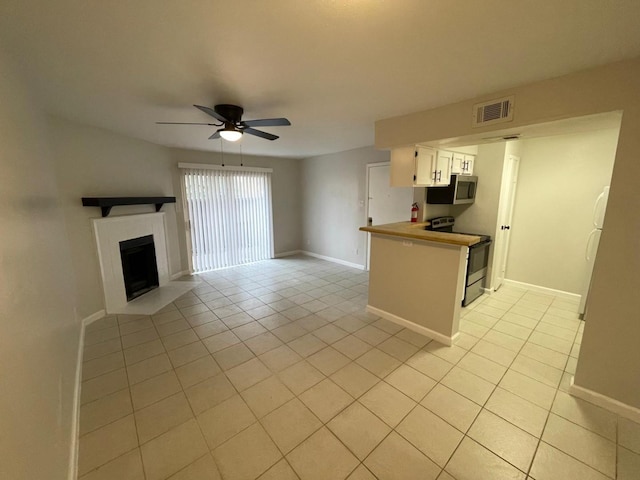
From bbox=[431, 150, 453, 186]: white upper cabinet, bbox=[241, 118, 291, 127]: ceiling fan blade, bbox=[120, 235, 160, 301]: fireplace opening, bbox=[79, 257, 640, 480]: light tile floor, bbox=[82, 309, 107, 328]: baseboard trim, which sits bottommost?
bbox=[79, 257, 640, 480]: light tile floor

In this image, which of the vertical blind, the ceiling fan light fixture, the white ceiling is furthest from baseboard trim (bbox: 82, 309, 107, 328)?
the ceiling fan light fixture

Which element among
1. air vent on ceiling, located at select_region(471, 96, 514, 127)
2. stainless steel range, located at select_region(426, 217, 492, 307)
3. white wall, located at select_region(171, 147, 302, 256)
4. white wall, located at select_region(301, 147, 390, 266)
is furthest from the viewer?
white wall, located at select_region(171, 147, 302, 256)

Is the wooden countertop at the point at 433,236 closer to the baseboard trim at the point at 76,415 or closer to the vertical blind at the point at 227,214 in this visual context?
the baseboard trim at the point at 76,415

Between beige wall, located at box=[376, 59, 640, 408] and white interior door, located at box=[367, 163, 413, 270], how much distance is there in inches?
94.0

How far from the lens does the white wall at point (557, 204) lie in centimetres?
329

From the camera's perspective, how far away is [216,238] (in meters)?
5.31

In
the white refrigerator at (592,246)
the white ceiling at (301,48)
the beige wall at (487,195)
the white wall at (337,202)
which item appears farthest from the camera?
the white wall at (337,202)

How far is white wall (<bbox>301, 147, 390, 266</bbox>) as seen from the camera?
16.7 feet

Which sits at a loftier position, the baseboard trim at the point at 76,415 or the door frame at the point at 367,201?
the door frame at the point at 367,201

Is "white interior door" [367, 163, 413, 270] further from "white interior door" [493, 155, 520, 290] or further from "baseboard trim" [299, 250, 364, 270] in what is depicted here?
"white interior door" [493, 155, 520, 290]

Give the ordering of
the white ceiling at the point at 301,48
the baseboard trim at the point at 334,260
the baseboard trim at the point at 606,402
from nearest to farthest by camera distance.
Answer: the white ceiling at the point at 301,48 < the baseboard trim at the point at 606,402 < the baseboard trim at the point at 334,260

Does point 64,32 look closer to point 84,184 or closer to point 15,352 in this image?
point 15,352

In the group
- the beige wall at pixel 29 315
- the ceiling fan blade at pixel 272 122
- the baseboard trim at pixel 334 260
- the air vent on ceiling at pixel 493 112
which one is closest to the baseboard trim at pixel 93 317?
the beige wall at pixel 29 315

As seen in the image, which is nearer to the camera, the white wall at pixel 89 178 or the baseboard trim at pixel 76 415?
the baseboard trim at pixel 76 415
